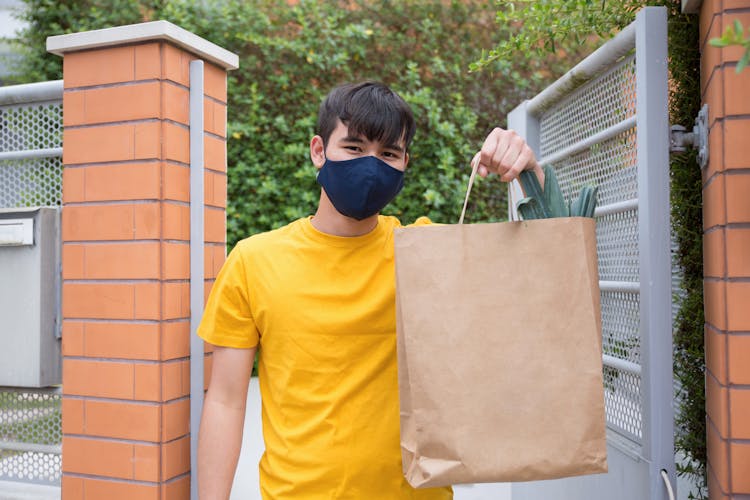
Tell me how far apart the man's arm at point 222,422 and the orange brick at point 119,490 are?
26 centimetres

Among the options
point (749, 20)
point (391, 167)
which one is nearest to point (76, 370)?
point (391, 167)

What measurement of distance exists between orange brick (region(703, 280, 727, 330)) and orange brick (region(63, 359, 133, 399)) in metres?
1.45

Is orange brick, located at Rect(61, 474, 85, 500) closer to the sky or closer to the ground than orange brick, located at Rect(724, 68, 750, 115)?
closer to the ground

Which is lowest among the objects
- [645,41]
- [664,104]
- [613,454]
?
[613,454]

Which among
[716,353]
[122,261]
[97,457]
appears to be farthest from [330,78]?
[716,353]

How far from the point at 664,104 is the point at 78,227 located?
159cm

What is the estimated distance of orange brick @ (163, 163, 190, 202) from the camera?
1.92m

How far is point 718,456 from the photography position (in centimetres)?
145

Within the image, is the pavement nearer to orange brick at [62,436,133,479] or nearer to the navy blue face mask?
orange brick at [62,436,133,479]

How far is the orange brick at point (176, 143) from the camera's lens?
1919mm

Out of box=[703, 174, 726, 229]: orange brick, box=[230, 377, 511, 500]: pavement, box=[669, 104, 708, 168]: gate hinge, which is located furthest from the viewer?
box=[230, 377, 511, 500]: pavement

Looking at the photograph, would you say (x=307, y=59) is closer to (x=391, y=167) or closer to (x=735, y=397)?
(x=391, y=167)

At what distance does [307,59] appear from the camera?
19.3ft

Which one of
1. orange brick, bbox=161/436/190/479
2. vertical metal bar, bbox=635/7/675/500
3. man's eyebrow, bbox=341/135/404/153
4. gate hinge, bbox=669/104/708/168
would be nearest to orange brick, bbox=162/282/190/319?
orange brick, bbox=161/436/190/479
